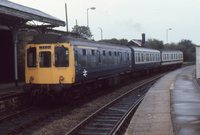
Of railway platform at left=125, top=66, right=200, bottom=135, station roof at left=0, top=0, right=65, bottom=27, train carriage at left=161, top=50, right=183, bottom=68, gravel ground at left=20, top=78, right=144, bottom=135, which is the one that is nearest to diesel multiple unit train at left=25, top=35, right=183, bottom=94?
gravel ground at left=20, top=78, right=144, bottom=135

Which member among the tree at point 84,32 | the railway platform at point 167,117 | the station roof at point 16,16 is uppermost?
the tree at point 84,32

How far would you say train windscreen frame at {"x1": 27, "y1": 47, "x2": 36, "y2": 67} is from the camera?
61.3 feet

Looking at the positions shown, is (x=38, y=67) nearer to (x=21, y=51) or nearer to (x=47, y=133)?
(x=47, y=133)

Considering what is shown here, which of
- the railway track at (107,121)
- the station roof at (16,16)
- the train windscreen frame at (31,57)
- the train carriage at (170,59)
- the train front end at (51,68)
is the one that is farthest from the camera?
the train carriage at (170,59)

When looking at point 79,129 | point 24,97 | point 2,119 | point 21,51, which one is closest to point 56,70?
point 24,97

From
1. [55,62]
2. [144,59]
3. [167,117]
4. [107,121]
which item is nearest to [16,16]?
[55,62]

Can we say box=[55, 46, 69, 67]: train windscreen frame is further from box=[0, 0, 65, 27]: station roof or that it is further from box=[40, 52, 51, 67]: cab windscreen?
box=[0, 0, 65, 27]: station roof

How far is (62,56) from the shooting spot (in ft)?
59.5

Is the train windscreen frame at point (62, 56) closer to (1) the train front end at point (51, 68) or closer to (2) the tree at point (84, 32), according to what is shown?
(1) the train front end at point (51, 68)

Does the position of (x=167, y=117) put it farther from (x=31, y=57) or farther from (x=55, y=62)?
(x=31, y=57)

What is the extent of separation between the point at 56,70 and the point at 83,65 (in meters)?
1.65

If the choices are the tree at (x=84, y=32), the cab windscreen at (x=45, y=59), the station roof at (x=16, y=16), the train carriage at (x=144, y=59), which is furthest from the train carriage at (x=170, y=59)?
the cab windscreen at (x=45, y=59)

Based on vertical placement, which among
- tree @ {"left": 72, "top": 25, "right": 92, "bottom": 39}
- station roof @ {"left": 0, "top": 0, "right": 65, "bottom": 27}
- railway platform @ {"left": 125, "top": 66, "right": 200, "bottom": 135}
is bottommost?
railway platform @ {"left": 125, "top": 66, "right": 200, "bottom": 135}

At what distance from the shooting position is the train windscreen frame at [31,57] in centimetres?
1867
